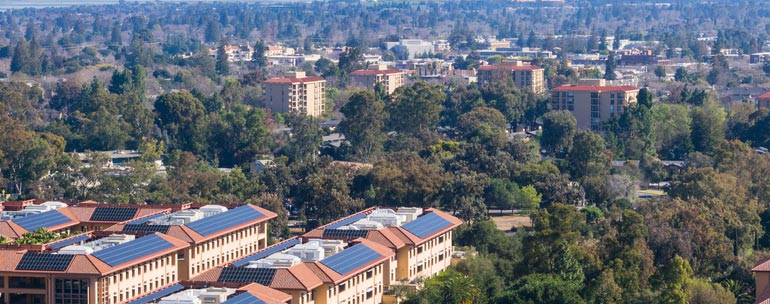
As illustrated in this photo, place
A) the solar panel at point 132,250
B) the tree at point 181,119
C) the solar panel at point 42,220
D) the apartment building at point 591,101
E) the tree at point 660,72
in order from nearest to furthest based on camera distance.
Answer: the solar panel at point 132,250, the solar panel at point 42,220, the tree at point 181,119, the apartment building at point 591,101, the tree at point 660,72

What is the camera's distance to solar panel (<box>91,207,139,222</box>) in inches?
2007

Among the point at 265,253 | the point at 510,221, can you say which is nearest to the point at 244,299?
the point at 265,253

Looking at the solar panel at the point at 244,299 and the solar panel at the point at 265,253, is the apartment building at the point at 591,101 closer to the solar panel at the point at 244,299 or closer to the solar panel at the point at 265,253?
the solar panel at the point at 265,253

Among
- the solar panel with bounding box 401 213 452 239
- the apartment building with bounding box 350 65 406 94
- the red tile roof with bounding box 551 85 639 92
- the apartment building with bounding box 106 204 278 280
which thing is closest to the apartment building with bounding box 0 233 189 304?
the apartment building with bounding box 106 204 278 280

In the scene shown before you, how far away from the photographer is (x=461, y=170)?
218ft

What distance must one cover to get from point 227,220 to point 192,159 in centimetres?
2170

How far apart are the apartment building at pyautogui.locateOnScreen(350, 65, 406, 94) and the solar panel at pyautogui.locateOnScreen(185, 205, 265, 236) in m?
64.4

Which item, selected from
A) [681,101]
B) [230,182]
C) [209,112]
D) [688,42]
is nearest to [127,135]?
[209,112]

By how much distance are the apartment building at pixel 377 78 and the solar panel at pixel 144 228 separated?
6892 cm

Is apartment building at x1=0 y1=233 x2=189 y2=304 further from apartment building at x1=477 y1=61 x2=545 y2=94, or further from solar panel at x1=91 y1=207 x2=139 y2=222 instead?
apartment building at x1=477 y1=61 x2=545 y2=94

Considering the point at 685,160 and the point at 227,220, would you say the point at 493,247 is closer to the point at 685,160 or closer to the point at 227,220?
the point at 227,220

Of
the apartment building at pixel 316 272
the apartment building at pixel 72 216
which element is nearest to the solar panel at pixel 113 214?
the apartment building at pixel 72 216

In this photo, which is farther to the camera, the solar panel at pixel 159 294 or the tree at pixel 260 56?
the tree at pixel 260 56

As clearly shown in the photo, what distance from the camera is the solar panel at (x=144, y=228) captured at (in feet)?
152
